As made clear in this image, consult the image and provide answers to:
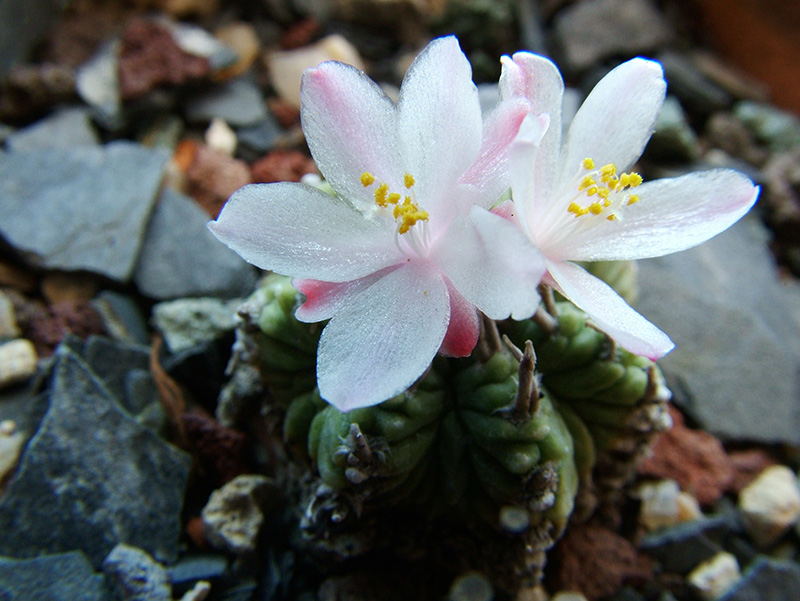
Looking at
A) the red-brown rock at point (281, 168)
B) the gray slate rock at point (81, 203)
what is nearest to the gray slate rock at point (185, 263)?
the gray slate rock at point (81, 203)

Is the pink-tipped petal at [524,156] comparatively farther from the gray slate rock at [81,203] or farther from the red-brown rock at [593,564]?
the gray slate rock at [81,203]

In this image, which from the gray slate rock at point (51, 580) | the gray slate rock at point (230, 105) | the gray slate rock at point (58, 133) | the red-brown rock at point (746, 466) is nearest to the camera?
the gray slate rock at point (51, 580)

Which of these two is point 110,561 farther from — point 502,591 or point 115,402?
point 502,591

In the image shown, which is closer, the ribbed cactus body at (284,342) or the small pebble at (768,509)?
the ribbed cactus body at (284,342)

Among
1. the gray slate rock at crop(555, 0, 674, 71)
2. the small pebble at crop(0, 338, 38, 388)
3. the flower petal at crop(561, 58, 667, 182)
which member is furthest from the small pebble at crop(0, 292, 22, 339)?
the gray slate rock at crop(555, 0, 674, 71)

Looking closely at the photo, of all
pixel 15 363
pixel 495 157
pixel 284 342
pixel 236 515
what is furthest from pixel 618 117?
pixel 15 363

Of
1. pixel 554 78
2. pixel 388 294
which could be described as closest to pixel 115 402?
pixel 388 294
